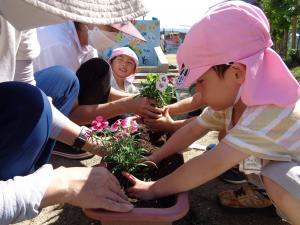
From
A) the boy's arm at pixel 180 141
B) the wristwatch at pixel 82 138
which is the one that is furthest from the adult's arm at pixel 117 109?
the wristwatch at pixel 82 138

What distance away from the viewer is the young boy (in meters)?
1.43

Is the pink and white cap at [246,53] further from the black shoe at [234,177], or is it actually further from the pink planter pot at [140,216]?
the black shoe at [234,177]

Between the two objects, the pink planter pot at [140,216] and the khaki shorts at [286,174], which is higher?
the khaki shorts at [286,174]

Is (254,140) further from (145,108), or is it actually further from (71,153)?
(71,153)

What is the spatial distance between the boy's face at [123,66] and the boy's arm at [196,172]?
95.9 inches

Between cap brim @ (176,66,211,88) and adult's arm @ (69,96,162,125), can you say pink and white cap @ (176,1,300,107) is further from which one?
adult's arm @ (69,96,162,125)

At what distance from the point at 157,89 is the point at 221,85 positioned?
0.75 metres

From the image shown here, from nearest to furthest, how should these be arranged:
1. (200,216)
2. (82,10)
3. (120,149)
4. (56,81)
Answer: (82,10) < (120,149) < (200,216) < (56,81)

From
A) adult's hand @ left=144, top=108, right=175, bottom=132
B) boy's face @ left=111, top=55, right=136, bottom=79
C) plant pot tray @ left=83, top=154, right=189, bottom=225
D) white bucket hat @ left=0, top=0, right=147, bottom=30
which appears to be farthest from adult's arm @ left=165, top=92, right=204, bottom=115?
boy's face @ left=111, top=55, right=136, bottom=79

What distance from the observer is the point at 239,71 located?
1478 mm

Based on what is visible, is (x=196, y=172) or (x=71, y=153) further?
(x=71, y=153)

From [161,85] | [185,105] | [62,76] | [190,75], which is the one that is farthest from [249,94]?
[62,76]

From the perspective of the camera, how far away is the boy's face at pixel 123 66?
3.90 metres

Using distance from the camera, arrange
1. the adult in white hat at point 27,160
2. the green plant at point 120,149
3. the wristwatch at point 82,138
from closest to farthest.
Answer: the adult in white hat at point 27,160 → the green plant at point 120,149 → the wristwatch at point 82,138
